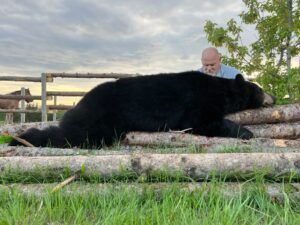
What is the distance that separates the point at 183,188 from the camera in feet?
12.6

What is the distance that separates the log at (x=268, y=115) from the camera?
27.9 feet

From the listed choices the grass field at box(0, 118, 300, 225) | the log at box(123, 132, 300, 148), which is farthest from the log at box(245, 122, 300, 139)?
the grass field at box(0, 118, 300, 225)

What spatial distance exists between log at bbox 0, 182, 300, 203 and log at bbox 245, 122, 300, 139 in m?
4.31

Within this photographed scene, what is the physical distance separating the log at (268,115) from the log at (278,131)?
0.17 metres

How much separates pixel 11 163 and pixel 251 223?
Result: 8.15ft

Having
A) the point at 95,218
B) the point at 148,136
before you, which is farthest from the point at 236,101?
the point at 95,218

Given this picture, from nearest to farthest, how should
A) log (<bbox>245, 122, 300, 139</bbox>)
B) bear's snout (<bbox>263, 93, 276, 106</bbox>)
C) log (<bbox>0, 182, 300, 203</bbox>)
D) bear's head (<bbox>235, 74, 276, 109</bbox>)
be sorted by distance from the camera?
log (<bbox>0, 182, 300, 203</bbox>)
log (<bbox>245, 122, 300, 139</bbox>)
bear's head (<bbox>235, 74, 276, 109</bbox>)
bear's snout (<bbox>263, 93, 276, 106</bbox>)

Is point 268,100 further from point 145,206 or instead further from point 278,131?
point 145,206

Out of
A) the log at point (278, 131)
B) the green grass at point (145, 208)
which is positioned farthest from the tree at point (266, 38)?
the green grass at point (145, 208)

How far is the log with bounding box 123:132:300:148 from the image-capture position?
22.1 feet

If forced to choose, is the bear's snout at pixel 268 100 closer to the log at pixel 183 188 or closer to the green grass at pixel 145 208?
the log at pixel 183 188

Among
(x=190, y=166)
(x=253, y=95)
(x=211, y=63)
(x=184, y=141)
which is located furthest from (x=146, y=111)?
(x=190, y=166)

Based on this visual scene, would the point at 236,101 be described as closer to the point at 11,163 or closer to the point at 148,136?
the point at 148,136

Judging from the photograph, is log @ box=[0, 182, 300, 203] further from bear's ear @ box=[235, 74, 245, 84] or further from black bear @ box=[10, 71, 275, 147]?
bear's ear @ box=[235, 74, 245, 84]
